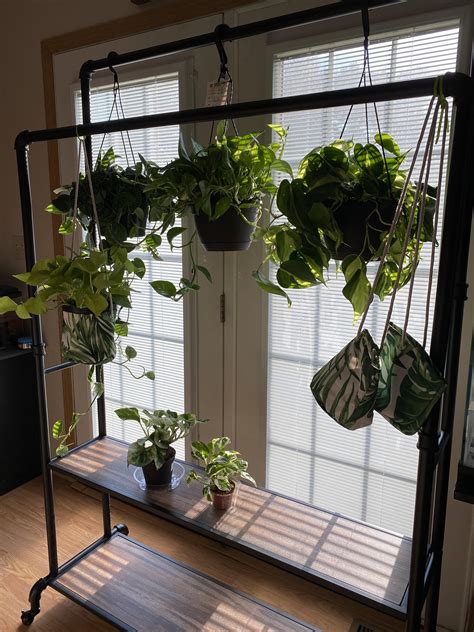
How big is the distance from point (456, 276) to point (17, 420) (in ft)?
6.54

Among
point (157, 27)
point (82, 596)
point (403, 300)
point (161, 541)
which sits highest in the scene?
point (157, 27)

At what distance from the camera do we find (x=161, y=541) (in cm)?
190

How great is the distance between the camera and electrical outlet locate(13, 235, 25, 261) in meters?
2.24

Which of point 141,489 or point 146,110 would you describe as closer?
point 141,489

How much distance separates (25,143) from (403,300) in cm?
106

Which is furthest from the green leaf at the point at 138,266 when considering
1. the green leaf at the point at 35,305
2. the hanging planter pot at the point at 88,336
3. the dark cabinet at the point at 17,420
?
the dark cabinet at the point at 17,420

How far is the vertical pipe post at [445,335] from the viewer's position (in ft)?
2.38

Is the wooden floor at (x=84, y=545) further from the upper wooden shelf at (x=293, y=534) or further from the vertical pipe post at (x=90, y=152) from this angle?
the upper wooden shelf at (x=293, y=534)

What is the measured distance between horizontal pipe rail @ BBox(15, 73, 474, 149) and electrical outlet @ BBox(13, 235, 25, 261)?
4.07 ft

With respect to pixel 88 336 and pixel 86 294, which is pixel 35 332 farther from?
pixel 86 294

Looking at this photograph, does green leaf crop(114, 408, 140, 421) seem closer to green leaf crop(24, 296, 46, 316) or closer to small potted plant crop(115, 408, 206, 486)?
small potted plant crop(115, 408, 206, 486)

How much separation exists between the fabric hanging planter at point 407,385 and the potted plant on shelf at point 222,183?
410 mm

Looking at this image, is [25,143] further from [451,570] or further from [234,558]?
[451,570]

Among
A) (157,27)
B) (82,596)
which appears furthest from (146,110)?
(82,596)
